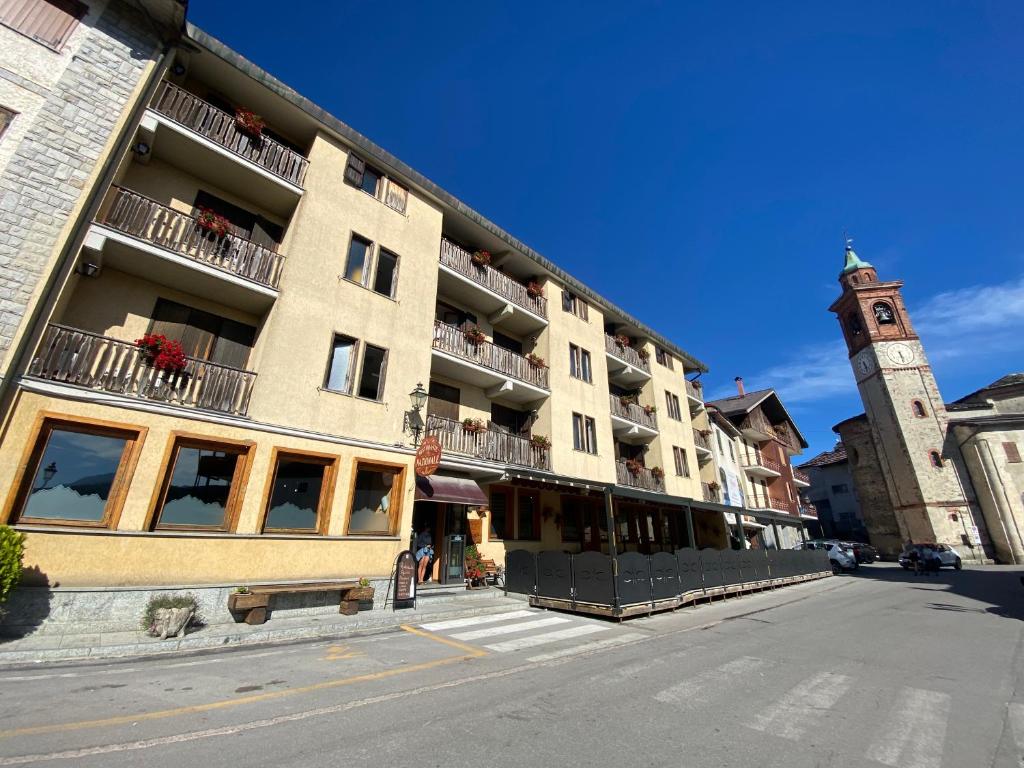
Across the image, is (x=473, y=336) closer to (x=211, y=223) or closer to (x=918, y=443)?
(x=211, y=223)

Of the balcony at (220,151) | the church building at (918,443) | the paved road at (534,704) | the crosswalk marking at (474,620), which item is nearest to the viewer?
the paved road at (534,704)

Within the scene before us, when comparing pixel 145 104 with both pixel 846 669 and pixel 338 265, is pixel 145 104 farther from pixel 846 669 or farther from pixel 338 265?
pixel 846 669

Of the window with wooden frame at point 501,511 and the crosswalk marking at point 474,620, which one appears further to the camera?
the window with wooden frame at point 501,511

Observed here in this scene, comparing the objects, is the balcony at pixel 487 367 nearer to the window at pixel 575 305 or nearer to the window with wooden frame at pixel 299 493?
the window at pixel 575 305

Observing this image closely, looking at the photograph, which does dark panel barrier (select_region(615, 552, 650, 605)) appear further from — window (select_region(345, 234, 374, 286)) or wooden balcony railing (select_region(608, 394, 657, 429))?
window (select_region(345, 234, 374, 286))

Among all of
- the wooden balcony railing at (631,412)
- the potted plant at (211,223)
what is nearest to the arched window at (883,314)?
the wooden balcony railing at (631,412)

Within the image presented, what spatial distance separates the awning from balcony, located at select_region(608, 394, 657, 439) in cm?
959

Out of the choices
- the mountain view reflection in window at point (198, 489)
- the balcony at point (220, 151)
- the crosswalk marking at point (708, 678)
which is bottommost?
the crosswalk marking at point (708, 678)

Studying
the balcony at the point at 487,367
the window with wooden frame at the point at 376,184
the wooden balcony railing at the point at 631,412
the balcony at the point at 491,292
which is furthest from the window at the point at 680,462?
the window with wooden frame at the point at 376,184

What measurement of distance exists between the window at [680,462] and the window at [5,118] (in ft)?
86.3

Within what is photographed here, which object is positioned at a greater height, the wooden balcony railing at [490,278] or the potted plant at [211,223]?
the wooden balcony railing at [490,278]

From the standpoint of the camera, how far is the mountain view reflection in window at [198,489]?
28.9 feet

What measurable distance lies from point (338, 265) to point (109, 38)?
665cm

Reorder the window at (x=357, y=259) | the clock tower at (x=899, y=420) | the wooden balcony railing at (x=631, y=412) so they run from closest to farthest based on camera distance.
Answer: the window at (x=357, y=259) → the wooden balcony railing at (x=631, y=412) → the clock tower at (x=899, y=420)
